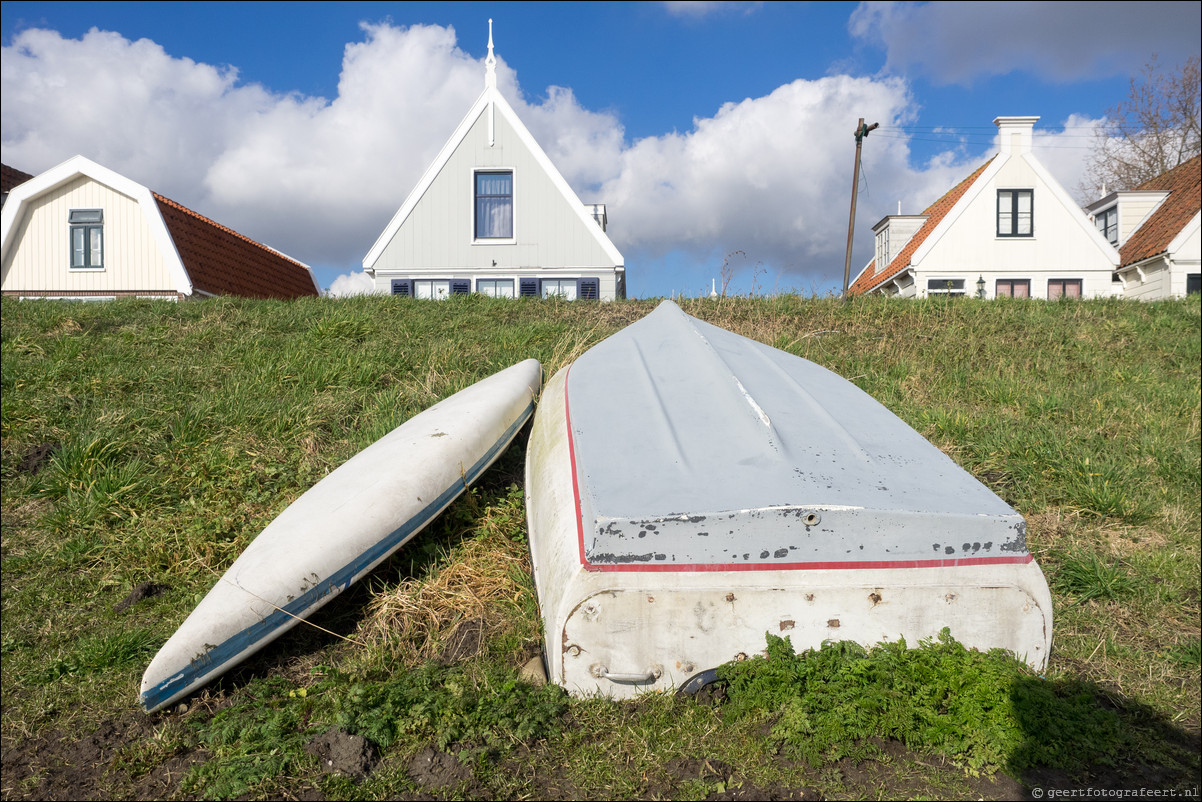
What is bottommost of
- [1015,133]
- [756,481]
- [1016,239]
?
[756,481]

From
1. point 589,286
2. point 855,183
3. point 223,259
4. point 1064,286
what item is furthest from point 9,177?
point 1064,286

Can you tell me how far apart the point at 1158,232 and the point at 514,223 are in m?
15.1

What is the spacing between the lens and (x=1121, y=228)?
19.0 m

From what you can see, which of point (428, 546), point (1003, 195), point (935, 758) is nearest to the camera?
point (935, 758)

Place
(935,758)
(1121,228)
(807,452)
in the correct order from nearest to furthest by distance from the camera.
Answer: (935,758), (807,452), (1121,228)

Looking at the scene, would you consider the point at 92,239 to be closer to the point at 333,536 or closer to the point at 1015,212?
the point at 333,536

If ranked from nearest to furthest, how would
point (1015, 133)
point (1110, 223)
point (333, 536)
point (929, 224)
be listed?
point (333, 536) < point (1015, 133) < point (929, 224) < point (1110, 223)

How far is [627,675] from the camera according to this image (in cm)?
269

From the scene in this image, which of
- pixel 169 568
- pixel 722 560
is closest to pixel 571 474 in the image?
pixel 722 560

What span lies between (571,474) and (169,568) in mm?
2513

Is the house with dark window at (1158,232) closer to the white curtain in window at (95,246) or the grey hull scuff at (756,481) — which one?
the grey hull scuff at (756,481)

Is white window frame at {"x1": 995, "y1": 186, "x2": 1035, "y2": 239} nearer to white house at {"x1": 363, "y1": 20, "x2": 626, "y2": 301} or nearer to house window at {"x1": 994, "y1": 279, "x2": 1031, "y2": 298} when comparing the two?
house window at {"x1": 994, "y1": 279, "x2": 1031, "y2": 298}

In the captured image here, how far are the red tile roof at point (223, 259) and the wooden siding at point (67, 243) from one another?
64cm

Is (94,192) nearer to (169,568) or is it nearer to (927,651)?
(169,568)
